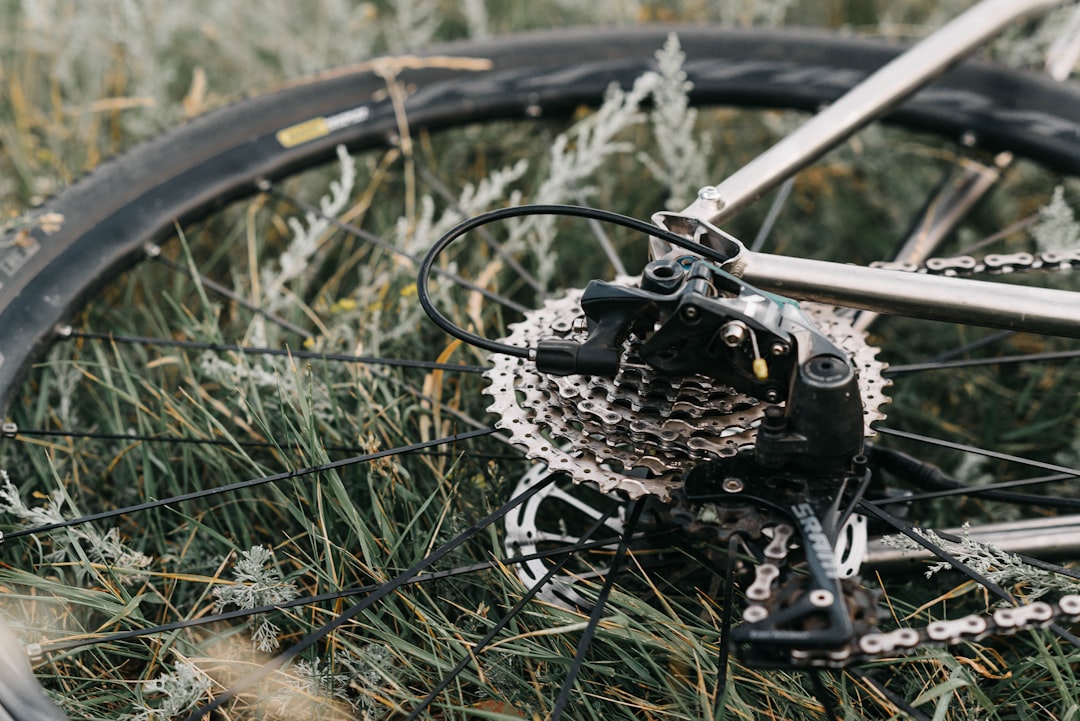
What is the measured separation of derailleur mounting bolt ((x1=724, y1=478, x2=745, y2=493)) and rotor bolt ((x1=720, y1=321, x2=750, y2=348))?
0.13 meters

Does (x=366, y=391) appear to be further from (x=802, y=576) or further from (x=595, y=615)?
(x=802, y=576)

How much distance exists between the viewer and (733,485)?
100 cm

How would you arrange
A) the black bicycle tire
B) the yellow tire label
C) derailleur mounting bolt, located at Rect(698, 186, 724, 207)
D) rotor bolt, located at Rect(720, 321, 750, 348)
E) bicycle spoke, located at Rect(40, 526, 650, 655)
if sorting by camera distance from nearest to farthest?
rotor bolt, located at Rect(720, 321, 750, 348) < bicycle spoke, located at Rect(40, 526, 650, 655) < derailleur mounting bolt, located at Rect(698, 186, 724, 207) < the black bicycle tire < the yellow tire label

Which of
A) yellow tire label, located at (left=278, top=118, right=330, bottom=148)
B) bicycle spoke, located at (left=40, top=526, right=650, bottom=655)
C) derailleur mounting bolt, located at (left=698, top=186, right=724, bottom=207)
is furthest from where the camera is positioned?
yellow tire label, located at (left=278, top=118, right=330, bottom=148)

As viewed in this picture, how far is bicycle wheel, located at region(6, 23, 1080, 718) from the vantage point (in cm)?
115

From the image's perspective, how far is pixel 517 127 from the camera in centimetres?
202

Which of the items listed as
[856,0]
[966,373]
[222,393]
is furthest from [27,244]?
[856,0]

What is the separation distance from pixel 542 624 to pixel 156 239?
0.75 meters

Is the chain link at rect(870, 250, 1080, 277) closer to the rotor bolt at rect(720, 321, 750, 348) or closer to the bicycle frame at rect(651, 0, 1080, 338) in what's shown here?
the bicycle frame at rect(651, 0, 1080, 338)

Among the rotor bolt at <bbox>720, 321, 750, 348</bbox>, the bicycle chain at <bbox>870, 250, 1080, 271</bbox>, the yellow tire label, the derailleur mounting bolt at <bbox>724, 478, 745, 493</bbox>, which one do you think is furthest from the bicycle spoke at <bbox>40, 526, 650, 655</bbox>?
the yellow tire label

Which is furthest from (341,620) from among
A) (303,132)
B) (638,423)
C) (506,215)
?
(303,132)

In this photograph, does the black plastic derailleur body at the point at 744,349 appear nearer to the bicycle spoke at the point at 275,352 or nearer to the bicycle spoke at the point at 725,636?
the bicycle spoke at the point at 725,636

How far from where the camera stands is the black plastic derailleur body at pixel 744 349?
95cm

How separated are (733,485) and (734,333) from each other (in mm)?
147
